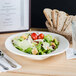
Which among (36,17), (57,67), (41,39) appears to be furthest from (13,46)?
(36,17)

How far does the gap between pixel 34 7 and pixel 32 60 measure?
2.23 feet

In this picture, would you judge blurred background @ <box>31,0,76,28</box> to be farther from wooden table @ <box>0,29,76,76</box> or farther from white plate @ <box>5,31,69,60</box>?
wooden table @ <box>0,29,76,76</box>

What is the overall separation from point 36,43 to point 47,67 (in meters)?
0.21

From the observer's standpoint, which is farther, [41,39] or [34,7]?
[34,7]

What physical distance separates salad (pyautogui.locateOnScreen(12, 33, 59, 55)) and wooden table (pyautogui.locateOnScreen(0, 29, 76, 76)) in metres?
0.05

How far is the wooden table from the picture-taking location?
3.14 ft

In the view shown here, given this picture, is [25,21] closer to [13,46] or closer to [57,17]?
[57,17]

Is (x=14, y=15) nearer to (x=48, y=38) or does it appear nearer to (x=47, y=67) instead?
(x=48, y=38)

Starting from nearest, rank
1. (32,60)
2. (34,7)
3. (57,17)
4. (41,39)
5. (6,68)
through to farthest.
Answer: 1. (6,68)
2. (32,60)
3. (41,39)
4. (57,17)
5. (34,7)

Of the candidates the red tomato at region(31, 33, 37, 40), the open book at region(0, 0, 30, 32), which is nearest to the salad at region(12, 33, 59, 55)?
the red tomato at region(31, 33, 37, 40)

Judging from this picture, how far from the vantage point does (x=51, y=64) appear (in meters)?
1.06

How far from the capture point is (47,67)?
3.35 ft

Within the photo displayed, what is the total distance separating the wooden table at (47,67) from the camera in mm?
958

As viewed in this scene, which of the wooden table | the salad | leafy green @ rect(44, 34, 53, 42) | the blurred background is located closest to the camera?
the wooden table
